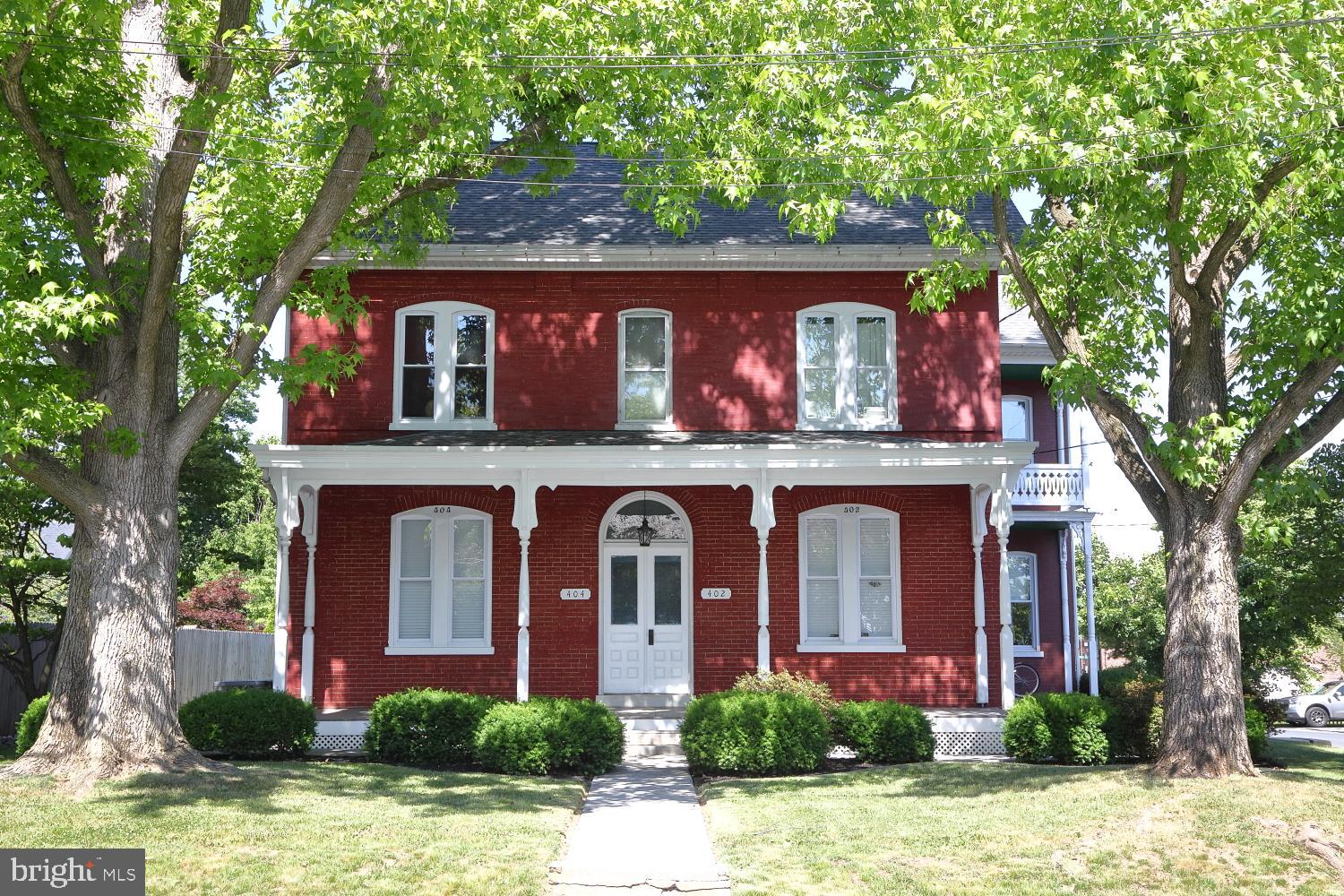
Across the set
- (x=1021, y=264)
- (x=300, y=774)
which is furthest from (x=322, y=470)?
(x=1021, y=264)

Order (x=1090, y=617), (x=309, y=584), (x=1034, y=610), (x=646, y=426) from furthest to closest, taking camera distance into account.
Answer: (x=1034, y=610), (x=1090, y=617), (x=646, y=426), (x=309, y=584)

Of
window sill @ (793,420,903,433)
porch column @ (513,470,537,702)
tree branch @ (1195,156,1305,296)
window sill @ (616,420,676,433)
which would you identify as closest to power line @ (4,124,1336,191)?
tree branch @ (1195,156,1305,296)

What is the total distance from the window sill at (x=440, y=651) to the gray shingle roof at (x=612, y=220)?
20.6 ft

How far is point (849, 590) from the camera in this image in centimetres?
1812

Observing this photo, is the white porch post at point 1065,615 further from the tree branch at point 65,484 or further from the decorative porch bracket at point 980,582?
the tree branch at point 65,484

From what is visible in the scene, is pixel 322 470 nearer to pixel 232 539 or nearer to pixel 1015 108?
pixel 1015 108

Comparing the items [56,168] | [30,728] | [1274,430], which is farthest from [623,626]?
[56,168]

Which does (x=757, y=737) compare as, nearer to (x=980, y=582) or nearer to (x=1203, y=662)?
(x=1203, y=662)

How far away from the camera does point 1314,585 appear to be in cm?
1742

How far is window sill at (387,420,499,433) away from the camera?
18234 mm

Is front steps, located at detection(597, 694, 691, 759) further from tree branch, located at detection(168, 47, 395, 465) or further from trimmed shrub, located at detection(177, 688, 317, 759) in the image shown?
tree branch, located at detection(168, 47, 395, 465)

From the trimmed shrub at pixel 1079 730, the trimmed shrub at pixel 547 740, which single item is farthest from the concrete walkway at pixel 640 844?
the trimmed shrub at pixel 1079 730

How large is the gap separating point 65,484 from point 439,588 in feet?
22.2

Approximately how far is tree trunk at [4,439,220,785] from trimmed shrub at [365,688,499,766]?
2.90 m
